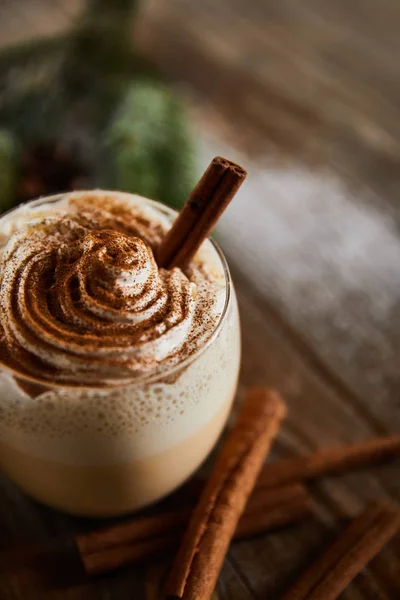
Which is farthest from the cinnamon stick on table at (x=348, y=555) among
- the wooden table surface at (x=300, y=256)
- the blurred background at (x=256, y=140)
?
the blurred background at (x=256, y=140)

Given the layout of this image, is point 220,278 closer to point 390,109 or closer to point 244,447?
point 244,447

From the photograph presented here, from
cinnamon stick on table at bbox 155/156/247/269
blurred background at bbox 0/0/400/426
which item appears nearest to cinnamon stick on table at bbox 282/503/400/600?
blurred background at bbox 0/0/400/426

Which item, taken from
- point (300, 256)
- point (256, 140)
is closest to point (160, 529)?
point (300, 256)

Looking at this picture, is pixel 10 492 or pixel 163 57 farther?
pixel 163 57

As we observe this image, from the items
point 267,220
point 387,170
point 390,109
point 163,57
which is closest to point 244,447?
point 267,220

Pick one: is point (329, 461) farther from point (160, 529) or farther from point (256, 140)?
point (256, 140)

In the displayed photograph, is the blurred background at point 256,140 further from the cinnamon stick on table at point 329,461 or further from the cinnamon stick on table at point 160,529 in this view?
the cinnamon stick on table at point 160,529
